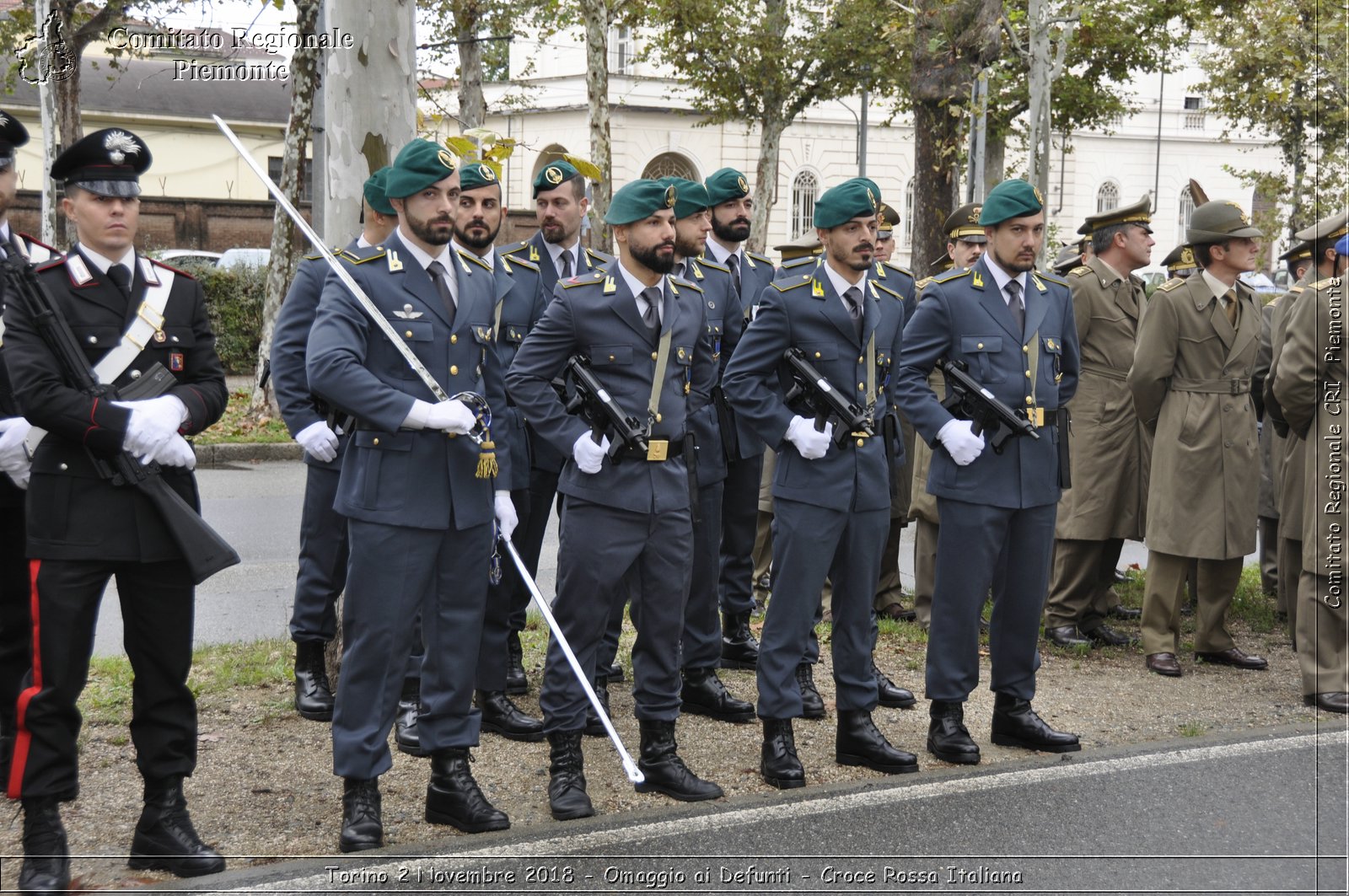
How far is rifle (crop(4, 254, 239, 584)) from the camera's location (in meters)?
4.24

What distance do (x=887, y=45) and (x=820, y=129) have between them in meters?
18.8

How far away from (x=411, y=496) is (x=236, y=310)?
1776cm

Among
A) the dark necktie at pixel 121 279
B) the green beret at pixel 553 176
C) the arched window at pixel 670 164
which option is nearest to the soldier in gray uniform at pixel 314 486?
the green beret at pixel 553 176

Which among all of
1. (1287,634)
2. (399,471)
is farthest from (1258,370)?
(399,471)

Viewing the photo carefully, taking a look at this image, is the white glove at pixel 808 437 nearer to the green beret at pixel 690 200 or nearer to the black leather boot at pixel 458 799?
the green beret at pixel 690 200

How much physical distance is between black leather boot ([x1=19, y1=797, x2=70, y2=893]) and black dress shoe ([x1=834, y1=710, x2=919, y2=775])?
2.79 meters

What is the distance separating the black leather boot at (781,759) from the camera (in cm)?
525

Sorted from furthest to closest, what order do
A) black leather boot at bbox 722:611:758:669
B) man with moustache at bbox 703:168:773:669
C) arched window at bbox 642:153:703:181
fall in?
1. arched window at bbox 642:153:703:181
2. black leather boot at bbox 722:611:758:669
3. man with moustache at bbox 703:168:773:669

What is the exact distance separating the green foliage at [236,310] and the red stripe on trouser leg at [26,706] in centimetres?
1744

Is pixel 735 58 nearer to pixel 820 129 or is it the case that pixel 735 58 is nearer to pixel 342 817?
pixel 820 129

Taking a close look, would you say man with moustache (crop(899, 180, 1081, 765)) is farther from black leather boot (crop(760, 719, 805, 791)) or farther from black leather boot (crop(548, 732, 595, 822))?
black leather boot (crop(548, 732, 595, 822))

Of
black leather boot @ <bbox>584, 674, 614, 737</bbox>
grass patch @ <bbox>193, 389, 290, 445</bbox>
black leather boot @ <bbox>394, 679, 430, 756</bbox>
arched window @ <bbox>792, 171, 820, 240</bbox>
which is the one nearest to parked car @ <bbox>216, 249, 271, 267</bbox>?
grass patch @ <bbox>193, 389, 290, 445</bbox>

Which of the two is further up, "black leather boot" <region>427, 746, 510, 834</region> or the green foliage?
the green foliage

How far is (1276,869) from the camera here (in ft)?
14.6
